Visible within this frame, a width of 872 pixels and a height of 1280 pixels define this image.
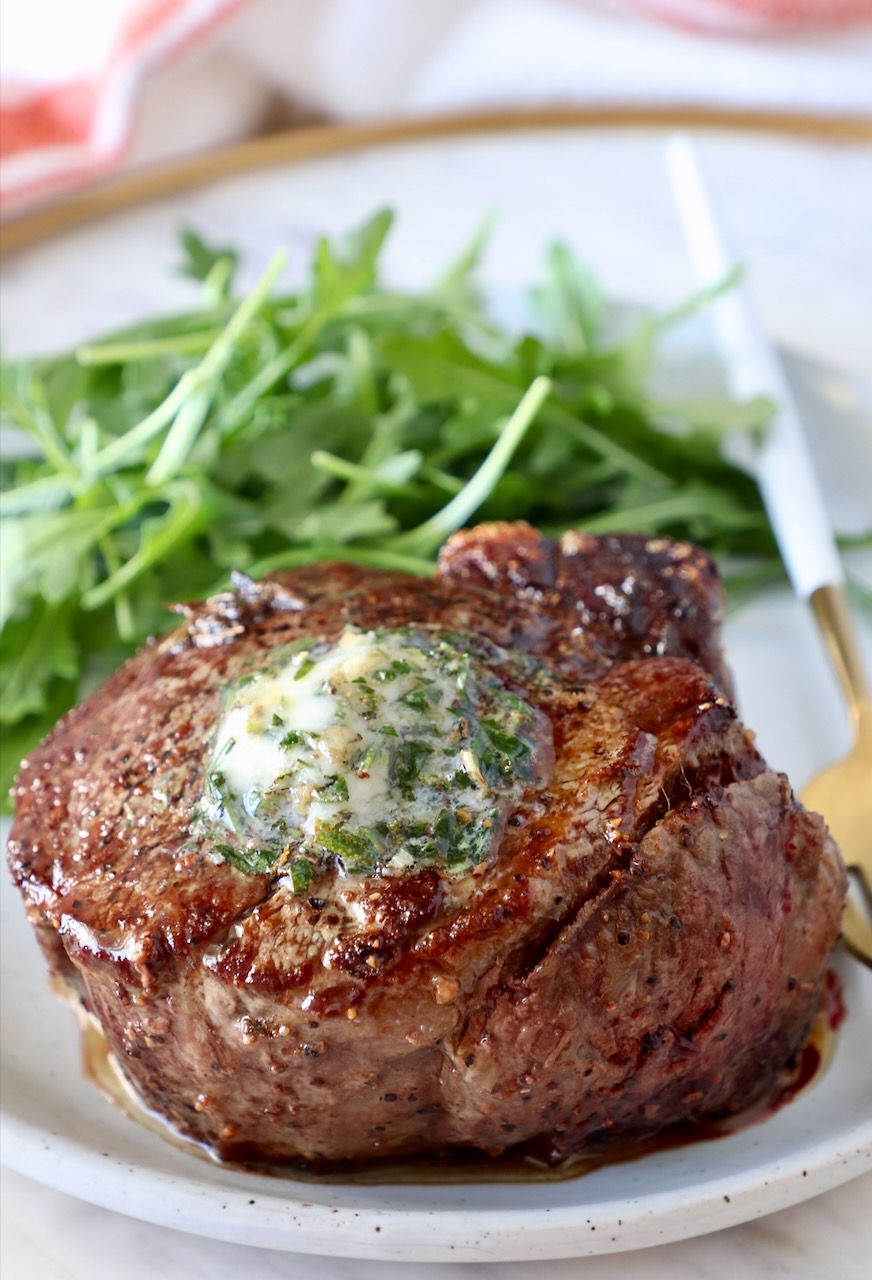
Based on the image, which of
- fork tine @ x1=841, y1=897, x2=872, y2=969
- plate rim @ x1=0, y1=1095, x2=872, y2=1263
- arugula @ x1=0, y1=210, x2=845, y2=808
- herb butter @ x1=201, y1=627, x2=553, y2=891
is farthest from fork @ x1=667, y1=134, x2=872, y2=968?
herb butter @ x1=201, y1=627, x2=553, y2=891

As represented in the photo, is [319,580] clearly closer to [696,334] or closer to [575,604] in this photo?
[575,604]

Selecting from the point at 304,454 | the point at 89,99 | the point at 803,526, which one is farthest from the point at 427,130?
the point at 803,526

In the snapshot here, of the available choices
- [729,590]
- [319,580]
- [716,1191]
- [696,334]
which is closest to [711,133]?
[696,334]

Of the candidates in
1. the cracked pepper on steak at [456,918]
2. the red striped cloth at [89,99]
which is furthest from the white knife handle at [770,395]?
the red striped cloth at [89,99]

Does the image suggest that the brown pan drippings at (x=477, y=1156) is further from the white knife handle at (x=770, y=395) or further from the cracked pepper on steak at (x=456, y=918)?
the white knife handle at (x=770, y=395)

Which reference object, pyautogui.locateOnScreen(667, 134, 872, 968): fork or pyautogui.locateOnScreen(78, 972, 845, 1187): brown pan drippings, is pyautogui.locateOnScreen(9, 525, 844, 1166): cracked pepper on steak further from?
A: pyautogui.locateOnScreen(667, 134, 872, 968): fork

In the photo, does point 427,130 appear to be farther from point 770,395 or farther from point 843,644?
point 843,644
